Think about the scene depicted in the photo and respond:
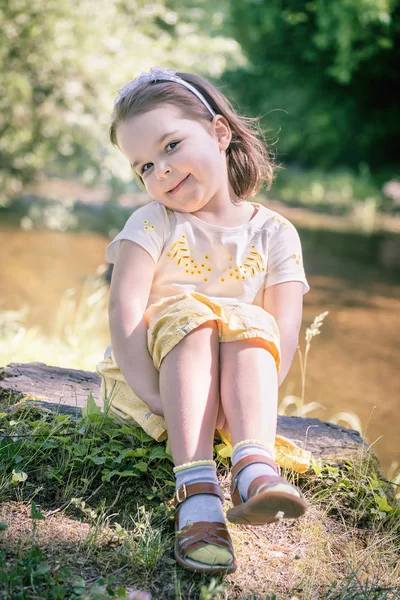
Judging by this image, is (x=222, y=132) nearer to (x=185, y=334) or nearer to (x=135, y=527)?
(x=185, y=334)

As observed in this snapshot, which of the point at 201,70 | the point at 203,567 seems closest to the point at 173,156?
the point at 203,567

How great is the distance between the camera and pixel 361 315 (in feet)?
22.0

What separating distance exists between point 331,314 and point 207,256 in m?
4.58

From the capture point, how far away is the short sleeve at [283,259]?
89.3 inches

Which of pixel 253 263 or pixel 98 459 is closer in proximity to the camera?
pixel 98 459

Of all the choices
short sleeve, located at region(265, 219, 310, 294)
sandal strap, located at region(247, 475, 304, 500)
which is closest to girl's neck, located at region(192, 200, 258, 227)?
short sleeve, located at region(265, 219, 310, 294)

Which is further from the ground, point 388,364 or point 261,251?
point 261,251

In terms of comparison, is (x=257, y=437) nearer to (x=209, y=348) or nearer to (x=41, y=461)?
(x=209, y=348)

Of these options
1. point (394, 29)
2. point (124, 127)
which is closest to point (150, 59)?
point (124, 127)

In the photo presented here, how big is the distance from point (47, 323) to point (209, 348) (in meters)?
4.13

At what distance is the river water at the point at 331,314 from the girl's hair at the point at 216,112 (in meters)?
1.63

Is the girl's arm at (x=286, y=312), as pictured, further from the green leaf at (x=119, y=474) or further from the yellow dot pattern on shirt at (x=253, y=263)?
the green leaf at (x=119, y=474)

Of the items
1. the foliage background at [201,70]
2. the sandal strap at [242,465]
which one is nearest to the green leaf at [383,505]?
the sandal strap at [242,465]

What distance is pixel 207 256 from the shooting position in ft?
7.34
